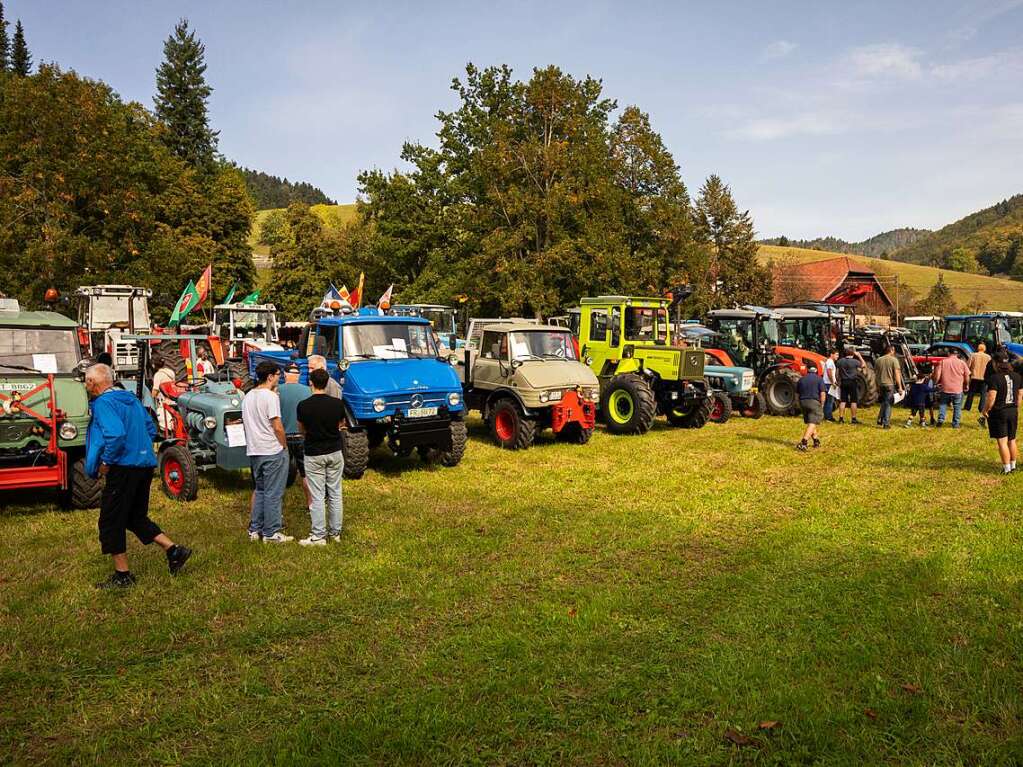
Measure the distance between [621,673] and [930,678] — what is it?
1821 millimetres

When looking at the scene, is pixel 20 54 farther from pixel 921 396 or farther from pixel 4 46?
pixel 921 396

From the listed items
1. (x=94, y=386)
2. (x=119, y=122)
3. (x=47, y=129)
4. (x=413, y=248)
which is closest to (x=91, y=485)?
(x=94, y=386)

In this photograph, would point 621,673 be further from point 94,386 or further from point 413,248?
point 413,248

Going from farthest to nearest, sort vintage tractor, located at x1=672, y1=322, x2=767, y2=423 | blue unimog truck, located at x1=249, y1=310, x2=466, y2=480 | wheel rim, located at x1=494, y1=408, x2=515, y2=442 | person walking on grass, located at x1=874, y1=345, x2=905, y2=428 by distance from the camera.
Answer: vintage tractor, located at x1=672, y1=322, x2=767, y2=423 < person walking on grass, located at x1=874, y1=345, x2=905, y2=428 < wheel rim, located at x1=494, y1=408, x2=515, y2=442 < blue unimog truck, located at x1=249, y1=310, x2=466, y2=480

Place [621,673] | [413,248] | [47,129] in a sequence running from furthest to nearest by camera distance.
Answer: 1. [413,248]
2. [47,129]
3. [621,673]

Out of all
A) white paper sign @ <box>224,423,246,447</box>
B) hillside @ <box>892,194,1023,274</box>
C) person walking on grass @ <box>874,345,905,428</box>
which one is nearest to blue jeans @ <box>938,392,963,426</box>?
person walking on grass @ <box>874,345,905,428</box>

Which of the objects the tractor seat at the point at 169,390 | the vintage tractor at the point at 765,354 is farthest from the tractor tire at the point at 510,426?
the vintage tractor at the point at 765,354

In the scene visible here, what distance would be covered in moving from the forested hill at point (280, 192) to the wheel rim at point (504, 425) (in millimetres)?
118961

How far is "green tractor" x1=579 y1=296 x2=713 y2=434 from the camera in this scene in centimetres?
1341

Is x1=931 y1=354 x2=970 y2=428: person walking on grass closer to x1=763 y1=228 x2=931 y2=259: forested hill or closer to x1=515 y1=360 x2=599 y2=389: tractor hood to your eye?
x1=515 y1=360 x2=599 y2=389: tractor hood

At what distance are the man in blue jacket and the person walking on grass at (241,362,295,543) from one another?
3.22ft

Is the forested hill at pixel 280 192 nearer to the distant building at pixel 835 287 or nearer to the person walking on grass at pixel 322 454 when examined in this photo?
the distant building at pixel 835 287

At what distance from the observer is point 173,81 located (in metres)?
46.9

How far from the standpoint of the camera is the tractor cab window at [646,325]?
14.1 metres
